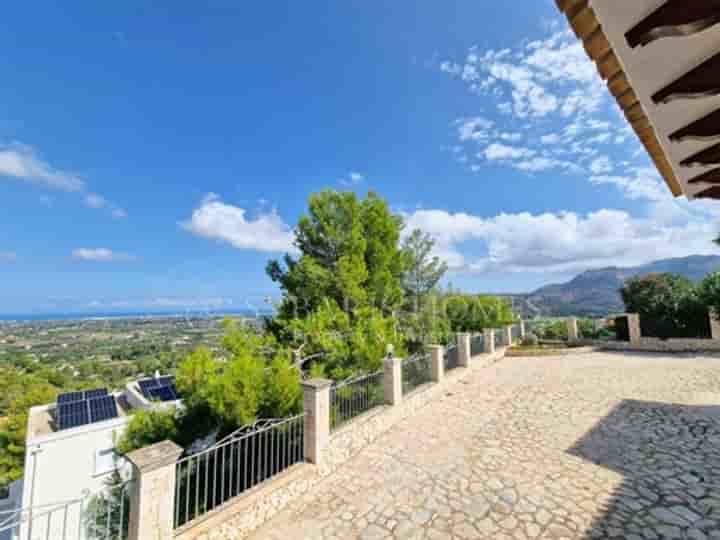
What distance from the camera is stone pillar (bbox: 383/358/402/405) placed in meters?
6.91

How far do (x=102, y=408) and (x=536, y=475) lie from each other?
14.1 m

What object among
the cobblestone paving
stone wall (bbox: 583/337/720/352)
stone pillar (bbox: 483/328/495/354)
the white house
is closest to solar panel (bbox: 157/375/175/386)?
the white house

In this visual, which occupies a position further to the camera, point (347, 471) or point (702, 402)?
point (702, 402)

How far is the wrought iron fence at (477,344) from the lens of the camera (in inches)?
474

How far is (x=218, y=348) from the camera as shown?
272 inches

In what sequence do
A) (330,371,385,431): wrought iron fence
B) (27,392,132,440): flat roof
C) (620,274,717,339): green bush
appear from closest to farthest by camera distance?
(330,371,385,431): wrought iron fence → (27,392,132,440): flat roof → (620,274,717,339): green bush

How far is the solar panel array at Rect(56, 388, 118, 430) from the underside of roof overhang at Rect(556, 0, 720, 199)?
1419 centimetres

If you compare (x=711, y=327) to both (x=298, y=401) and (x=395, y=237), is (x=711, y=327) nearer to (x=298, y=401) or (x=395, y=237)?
(x=395, y=237)

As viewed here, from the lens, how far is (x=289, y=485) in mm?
4383

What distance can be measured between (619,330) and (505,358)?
21.4 ft

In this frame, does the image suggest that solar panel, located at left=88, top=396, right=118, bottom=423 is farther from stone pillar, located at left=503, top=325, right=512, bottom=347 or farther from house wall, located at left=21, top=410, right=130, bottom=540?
stone pillar, located at left=503, top=325, right=512, bottom=347

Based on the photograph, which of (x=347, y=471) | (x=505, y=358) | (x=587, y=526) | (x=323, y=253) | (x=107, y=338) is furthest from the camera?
(x=107, y=338)

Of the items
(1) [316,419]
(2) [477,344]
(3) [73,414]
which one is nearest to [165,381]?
(3) [73,414]

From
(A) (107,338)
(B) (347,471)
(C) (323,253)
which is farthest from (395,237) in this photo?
(A) (107,338)
